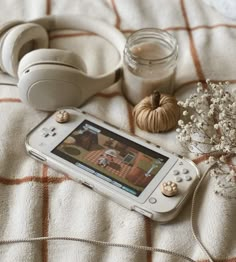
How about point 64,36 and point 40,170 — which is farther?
point 64,36

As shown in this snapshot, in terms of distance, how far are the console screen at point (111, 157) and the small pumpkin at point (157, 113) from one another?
0.04m

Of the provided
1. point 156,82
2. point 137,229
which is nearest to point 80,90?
point 156,82

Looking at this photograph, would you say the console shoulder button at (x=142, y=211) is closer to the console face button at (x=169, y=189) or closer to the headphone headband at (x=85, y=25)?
the console face button at (x=169, y=189)

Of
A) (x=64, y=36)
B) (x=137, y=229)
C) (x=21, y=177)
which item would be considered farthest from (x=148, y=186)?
(x=64, y=36)

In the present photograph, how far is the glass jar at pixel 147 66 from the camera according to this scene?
0.65 metres

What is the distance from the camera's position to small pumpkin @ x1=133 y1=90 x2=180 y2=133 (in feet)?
2.03

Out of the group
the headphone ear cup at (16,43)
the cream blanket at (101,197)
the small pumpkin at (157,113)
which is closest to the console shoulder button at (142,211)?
the cream blanket at (101,197)

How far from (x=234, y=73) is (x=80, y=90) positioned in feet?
0.72

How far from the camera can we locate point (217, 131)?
0.59 metres

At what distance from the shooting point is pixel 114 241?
532 millimetres

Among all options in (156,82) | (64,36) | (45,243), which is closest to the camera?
(45,243)

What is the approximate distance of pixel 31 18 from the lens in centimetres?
80

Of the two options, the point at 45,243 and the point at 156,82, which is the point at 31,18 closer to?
the point at 156,82

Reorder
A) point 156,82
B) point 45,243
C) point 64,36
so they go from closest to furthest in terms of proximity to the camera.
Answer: point 45,243 → point 156,82 → point 64,36
